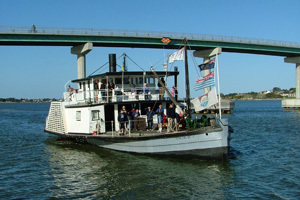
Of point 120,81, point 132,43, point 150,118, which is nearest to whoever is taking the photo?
point 150,118

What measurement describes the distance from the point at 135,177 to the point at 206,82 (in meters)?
5.95

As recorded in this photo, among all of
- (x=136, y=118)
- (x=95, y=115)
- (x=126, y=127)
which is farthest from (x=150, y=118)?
(x=95, y=115)

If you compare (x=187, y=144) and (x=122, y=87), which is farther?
(x=122, y=87)

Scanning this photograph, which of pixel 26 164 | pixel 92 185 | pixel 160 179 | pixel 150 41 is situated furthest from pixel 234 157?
pixel 150 41

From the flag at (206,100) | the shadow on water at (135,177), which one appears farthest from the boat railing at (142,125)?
the shadow on water at (135,177)

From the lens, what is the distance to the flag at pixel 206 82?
16953 millimetres

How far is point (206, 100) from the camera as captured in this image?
56.6 ft

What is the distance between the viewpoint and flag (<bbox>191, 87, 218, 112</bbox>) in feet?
55.0

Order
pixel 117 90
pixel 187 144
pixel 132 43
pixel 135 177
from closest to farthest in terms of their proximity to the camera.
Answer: pixel 135 177
pixel 187 144
pixel 117 90
pixel 132 43

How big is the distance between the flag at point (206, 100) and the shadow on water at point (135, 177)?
2.73 meters

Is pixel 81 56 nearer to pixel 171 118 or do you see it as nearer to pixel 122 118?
pixel 122 118

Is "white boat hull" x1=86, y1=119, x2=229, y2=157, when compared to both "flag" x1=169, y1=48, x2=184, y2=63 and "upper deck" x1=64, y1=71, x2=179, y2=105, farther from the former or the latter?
"flag" x1=169, y1=48, x2=184, y2=63

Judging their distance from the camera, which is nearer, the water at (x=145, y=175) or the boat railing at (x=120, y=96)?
the water at (x=145, y=175)

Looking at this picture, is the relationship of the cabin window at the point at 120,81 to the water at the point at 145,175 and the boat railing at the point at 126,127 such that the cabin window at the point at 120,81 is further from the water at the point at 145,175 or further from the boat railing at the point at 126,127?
the water at the point at 145,175
